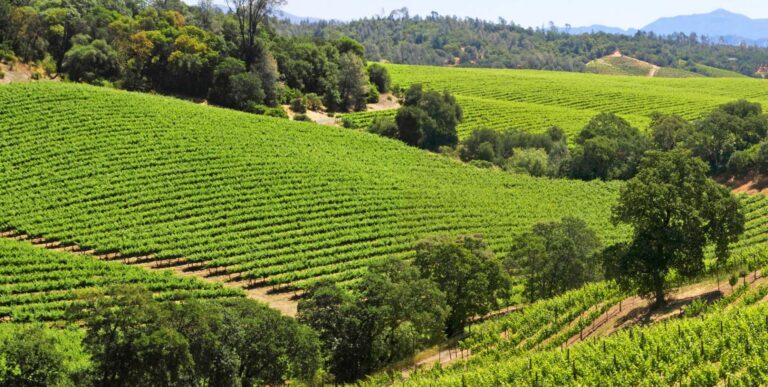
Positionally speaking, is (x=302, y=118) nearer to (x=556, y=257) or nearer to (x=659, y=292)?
(x=556, y=257)

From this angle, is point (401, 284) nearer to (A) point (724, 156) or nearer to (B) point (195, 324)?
(B) point (195, 324)

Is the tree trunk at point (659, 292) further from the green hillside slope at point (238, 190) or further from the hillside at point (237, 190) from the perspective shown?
the green hillside slope at point (238, 190)

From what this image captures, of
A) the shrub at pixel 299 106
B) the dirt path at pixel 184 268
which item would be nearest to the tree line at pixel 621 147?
the shrub at pixel 299 106

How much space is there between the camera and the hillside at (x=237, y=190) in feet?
179

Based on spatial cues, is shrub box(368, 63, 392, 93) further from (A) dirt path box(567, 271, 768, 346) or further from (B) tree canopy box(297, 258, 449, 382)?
(A) dirt path box(567, 271, 768, 346)

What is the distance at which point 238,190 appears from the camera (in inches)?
2509

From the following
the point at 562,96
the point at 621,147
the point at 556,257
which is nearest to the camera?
the point at 556,257

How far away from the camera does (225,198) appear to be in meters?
62.0

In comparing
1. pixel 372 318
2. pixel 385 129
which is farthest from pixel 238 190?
pixel 385 129

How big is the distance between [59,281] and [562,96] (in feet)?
369

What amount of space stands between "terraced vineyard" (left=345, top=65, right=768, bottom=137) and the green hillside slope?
26.7 meters


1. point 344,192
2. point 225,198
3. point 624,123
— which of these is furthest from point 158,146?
point 624,123

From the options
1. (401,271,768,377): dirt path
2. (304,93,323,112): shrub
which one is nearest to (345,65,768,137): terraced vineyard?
(304,93,323,112): shrub

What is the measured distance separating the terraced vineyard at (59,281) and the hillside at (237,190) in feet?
9.97
